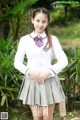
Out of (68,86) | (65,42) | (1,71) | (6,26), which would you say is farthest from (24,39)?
(65,42)

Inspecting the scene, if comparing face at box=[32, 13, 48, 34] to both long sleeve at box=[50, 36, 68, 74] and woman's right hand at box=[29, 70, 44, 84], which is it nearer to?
long sleeve at box=[50, 36, 68, 74]

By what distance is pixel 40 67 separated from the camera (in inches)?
131

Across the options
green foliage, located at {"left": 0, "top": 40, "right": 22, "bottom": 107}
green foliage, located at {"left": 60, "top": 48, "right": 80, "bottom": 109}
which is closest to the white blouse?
green foliage, located at {"left": 0, "top": 40, "right": 22, "bottom": 107}

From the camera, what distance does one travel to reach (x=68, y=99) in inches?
235

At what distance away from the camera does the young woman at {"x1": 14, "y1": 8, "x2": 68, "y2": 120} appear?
3.30 m

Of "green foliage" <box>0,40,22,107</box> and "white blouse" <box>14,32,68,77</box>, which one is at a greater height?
"white blouse" <box>14,32,68,77</box>

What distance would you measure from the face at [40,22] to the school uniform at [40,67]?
0.16 feet

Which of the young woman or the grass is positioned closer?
the young woman

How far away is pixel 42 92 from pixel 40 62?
27 centimetres

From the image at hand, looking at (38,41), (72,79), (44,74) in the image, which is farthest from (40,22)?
(72,79)

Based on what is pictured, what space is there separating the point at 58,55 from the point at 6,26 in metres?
7.89

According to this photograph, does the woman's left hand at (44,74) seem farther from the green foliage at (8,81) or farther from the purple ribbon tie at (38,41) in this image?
the green foliage at (8,81)

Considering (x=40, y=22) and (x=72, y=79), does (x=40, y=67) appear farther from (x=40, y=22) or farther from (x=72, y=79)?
(x=72, y=79)

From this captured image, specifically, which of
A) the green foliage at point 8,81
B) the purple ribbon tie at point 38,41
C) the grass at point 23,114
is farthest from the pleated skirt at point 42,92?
the grass at point 23,114
